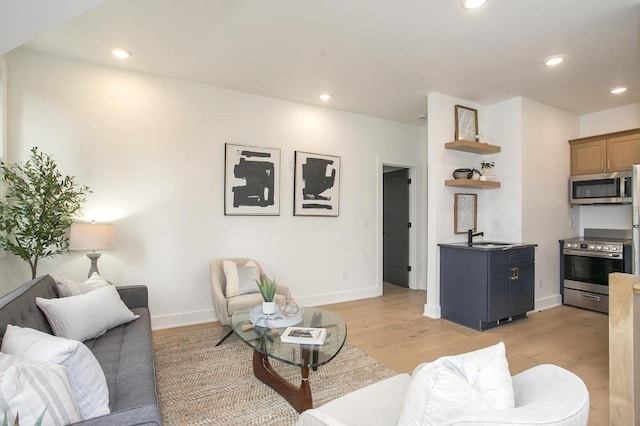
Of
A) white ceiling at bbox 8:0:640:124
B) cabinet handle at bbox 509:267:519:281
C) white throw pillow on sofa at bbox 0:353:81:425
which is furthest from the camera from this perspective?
cabinet handle at bbox 509:267:519:281

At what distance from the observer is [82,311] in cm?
208

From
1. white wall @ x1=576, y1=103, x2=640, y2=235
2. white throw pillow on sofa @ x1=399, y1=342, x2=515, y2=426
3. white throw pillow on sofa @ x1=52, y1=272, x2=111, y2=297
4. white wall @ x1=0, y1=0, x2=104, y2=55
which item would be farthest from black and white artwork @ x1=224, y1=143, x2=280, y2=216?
white wall @ x1=576, y1=103, x2=640, y2=235

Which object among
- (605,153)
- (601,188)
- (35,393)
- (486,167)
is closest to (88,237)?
(35,393)

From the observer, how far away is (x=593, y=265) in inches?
168

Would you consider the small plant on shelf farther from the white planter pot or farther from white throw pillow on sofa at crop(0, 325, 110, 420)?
white throw pillow on sofa at crop(0, 325, 110, 420)

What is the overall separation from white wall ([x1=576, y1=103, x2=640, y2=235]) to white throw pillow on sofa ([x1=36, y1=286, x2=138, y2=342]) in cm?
591

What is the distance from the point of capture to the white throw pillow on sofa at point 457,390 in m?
0.91

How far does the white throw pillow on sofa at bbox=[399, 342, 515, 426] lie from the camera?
2.98 ft

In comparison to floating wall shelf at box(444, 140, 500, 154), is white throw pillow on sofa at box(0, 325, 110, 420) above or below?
below

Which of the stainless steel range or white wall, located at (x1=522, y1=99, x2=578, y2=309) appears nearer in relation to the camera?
the stainless steel range

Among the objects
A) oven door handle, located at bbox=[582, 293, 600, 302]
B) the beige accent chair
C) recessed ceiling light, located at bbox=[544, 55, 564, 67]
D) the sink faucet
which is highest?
recessed ceiling light, located at bbox=[544, 55, 564, 67]

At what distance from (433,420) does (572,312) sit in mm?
4502

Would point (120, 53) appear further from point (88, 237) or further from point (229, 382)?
point (229, 382)

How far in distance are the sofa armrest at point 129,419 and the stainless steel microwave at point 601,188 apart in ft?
17.6
